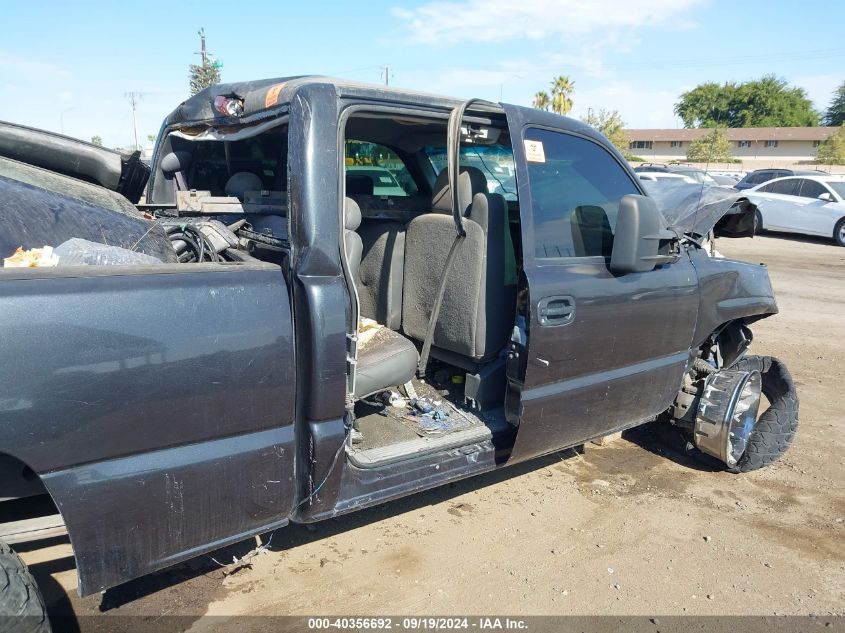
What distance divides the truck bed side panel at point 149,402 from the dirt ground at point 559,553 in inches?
27.2

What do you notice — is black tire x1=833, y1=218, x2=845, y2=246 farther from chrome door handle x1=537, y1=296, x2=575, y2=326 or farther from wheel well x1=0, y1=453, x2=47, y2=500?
wheel well x1=0, y1=453, x2=47, y2=500

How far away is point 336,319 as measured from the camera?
89.9 inches

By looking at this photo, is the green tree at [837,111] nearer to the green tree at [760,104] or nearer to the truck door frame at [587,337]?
the green tree at [760,104]

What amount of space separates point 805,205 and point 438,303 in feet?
52.5

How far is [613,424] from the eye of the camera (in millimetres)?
3494

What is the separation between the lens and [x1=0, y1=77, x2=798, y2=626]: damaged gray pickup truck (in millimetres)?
1896

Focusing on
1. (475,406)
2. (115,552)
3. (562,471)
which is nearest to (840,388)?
(562,471)

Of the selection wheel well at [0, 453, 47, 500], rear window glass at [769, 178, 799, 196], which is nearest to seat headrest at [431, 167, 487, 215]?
wheel well at [0, 453, 47, 500]

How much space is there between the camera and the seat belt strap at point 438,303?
3.19 meters

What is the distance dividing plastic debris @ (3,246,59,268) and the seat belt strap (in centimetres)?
172

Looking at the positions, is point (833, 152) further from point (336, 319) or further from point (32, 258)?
point (32, 258)

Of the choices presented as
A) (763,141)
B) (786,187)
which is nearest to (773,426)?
(786,187)

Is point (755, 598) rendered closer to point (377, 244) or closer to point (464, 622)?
point (464, 622)

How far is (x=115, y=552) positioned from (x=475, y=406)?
186 cm
